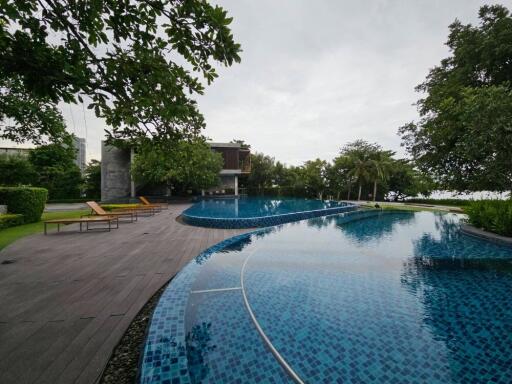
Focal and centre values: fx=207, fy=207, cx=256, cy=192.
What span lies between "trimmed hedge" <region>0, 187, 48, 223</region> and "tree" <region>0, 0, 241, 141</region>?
32.8ft

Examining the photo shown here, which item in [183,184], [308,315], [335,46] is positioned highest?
[335,46]

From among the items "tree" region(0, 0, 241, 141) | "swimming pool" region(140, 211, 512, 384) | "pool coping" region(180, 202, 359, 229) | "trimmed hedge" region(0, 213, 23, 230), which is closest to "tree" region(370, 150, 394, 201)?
"pool coping" region(180, 202, 359, 229)

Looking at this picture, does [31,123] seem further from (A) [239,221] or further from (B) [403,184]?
(B) [403,184]

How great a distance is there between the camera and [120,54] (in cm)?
268

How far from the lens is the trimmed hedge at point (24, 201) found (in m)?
9.09

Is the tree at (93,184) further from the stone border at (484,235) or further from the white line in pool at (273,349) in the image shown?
the stone border at (484,235)

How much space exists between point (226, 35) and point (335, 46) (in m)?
11.3

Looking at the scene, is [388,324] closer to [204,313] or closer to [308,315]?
[308,315]

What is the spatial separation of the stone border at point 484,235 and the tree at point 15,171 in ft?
117

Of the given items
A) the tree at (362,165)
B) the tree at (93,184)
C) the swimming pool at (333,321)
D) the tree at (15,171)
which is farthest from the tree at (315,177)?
the tree at (15,171)

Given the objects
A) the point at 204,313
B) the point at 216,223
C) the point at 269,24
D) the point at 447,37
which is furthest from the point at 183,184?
the point at 447,37

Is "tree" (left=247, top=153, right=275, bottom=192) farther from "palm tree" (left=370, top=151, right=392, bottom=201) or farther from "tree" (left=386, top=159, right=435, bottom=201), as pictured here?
"tree" (left=386, top=159, right=435, bottom=201)

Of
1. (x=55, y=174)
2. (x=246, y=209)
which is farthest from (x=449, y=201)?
(x=55, y=174)

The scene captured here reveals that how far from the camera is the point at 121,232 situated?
7477 mm
